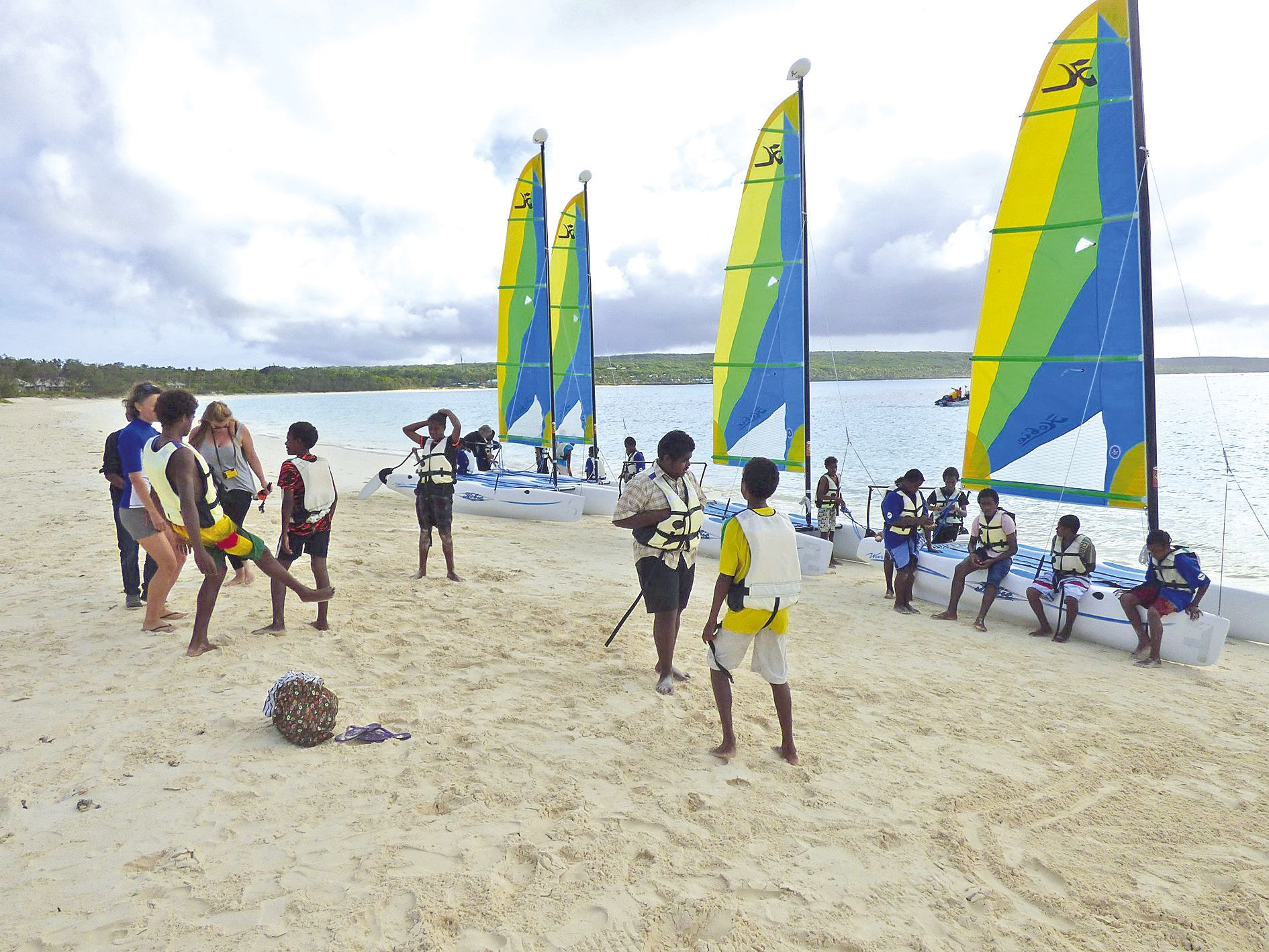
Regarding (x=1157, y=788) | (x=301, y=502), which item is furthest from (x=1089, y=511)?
(x=301, y=502)

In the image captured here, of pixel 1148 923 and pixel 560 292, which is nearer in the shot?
pixel 1148 923

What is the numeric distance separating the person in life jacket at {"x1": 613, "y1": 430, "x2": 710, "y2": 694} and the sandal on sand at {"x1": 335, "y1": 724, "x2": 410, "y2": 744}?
156 cm

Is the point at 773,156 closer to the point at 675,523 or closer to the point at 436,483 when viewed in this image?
the point at 436,483

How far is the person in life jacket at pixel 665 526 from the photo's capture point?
4176mm

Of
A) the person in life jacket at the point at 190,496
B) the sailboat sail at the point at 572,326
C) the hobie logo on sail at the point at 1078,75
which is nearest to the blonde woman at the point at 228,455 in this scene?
the person in life jacket at the point at 190,496

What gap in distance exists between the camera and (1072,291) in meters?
7.03

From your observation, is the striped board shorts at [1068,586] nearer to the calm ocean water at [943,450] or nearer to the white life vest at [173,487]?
the calm ocean water at [943,450]

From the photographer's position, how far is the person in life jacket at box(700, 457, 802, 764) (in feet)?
10.9

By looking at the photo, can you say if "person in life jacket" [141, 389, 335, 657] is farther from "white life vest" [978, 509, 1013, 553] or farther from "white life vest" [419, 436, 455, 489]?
"white life vest" [978, 509, 1013, 553]

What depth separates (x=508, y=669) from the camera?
465 centimetres

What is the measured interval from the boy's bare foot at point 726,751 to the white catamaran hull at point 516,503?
8346 mm

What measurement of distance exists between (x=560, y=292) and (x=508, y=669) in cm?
1213

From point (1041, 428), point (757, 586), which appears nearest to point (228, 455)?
point (757, 586)

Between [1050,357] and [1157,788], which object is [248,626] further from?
[1050,357]
